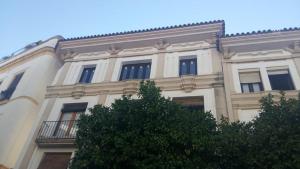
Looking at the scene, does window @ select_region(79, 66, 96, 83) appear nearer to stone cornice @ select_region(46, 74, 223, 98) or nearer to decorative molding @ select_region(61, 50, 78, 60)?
stone cornice @ select_region(46, 74, 223, 98)

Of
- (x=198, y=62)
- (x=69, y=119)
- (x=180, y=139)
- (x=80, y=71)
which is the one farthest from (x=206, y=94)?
(x=80, y=71)

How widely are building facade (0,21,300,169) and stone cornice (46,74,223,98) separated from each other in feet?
0.14

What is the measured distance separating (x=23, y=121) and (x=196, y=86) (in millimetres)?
7897

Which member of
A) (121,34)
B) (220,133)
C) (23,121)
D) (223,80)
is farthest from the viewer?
(121,34)

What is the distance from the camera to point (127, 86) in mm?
13664

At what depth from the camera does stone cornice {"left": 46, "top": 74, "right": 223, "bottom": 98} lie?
12852mm

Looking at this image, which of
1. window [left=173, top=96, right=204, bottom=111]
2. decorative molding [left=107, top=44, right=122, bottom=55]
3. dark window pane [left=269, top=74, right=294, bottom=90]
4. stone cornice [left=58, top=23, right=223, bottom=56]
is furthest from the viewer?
decorative molding [left=107, top=44, right=122, bottom=55]

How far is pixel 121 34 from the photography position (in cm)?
1577

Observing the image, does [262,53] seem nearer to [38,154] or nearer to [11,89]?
[38,154]

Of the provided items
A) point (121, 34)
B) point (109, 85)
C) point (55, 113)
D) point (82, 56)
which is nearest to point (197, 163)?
point (109, 85)

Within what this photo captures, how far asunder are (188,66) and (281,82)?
13.5 feet

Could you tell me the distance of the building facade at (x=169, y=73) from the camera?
12109 mm

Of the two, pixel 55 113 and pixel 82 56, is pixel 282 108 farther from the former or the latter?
pixel 82 56

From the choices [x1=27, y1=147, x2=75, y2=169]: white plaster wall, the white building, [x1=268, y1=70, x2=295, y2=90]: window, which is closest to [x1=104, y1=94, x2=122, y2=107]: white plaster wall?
[x1=27, y1=147, x2=75, y2=169]: white plaster wall
